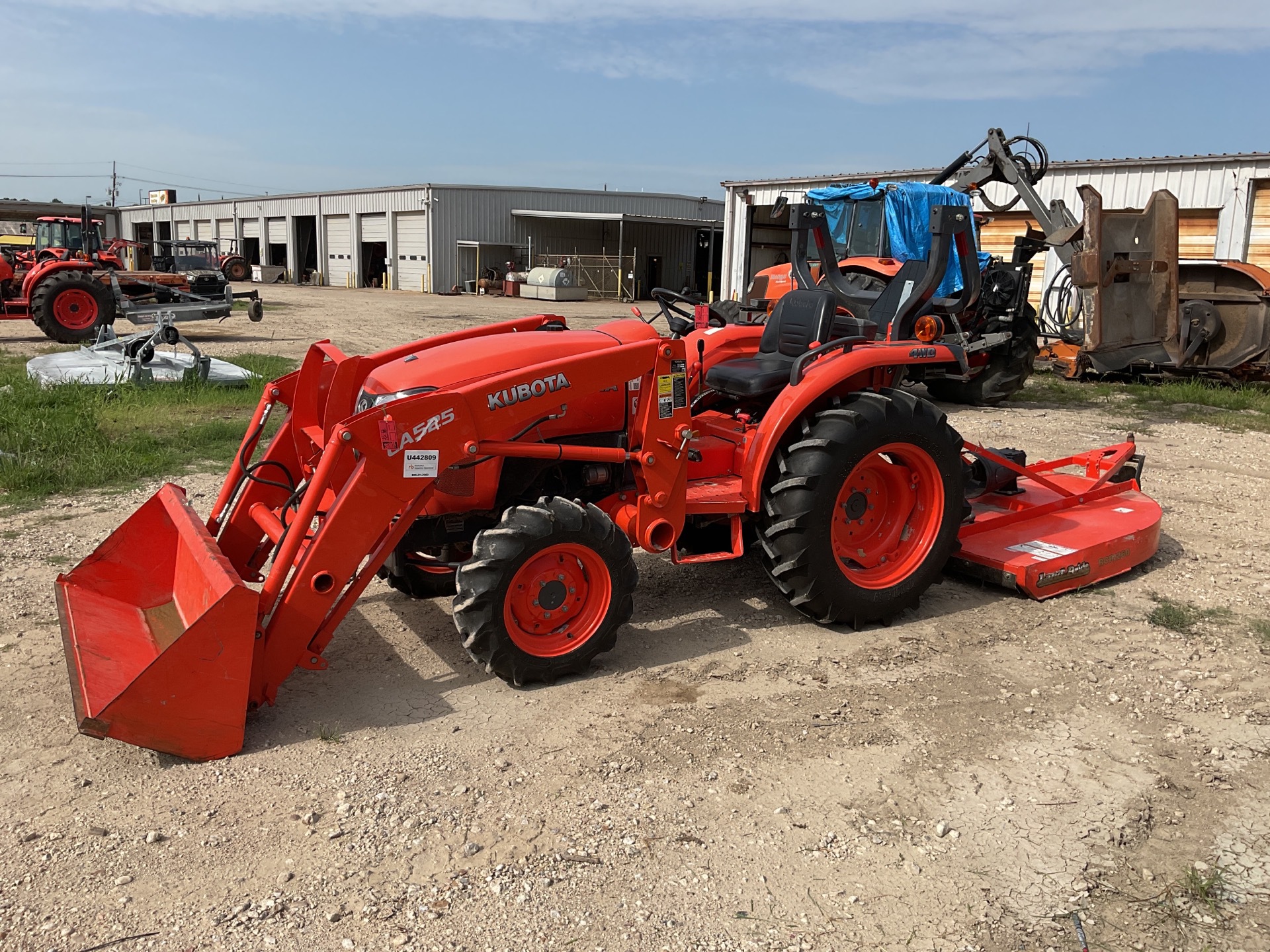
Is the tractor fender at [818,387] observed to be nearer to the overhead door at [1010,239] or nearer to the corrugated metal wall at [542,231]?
the overhead door at [1010,239]

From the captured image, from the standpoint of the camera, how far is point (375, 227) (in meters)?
38.4

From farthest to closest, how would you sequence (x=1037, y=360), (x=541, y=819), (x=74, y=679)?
1. (x=1037, y=360)
2. (x=74, y=679)
3. (x=541, y=819)

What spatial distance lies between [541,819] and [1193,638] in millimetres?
3155

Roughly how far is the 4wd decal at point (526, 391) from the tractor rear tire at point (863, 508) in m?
1.06

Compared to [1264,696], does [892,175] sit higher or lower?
higher

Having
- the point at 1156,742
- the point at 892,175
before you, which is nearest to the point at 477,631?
the point at 1156,742

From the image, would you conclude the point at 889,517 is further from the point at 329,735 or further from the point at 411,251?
the point at 411,251

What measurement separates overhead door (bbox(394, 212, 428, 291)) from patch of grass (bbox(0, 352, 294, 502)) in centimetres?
2564

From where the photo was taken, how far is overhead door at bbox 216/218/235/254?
46.8 metres

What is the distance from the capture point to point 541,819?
3035 mm

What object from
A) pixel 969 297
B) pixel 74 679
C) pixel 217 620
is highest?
pixel 969 297

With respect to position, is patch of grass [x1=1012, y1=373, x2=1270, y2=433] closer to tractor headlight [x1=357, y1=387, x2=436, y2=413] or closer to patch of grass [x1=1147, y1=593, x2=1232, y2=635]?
patch of grass [x1=1147, y1=593, x2=1232, y2=635]

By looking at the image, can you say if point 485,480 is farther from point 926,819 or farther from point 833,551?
point 926,819

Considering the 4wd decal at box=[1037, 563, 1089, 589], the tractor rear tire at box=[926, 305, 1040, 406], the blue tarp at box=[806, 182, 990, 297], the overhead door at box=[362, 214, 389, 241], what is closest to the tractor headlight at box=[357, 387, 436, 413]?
the 4wd decal at box=[1037, 563, 1089, 589]
